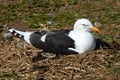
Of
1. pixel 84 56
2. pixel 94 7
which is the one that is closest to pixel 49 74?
pixel 84 56

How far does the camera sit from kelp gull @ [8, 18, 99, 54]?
7941 mm

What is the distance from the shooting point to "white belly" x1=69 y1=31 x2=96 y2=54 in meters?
7.93

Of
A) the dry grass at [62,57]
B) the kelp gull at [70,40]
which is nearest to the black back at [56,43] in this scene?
the kelp gull at [70,40]

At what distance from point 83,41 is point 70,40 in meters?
0.21

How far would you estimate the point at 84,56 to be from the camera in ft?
25.7

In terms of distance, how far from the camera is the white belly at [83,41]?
26.0 ft

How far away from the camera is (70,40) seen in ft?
26.2

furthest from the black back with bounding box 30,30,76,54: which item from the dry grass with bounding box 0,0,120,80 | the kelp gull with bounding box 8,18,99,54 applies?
the dry grass with bounding box 0,0,120,80

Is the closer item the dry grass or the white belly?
the dry grass

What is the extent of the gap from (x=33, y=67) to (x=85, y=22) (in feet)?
3.95

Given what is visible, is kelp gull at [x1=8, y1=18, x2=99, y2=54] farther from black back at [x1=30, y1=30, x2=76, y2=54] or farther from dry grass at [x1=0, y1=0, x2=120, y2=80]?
dry grass at [x1=0, y1=0, x2=120, y2=80]

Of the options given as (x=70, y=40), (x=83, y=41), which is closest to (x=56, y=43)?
(x=70, y=40)

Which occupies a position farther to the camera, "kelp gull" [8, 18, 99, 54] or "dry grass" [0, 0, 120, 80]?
"kelp gull" [8, 18, 99, 54]

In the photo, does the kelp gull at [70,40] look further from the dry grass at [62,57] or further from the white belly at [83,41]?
the dry grass at [62,57]
